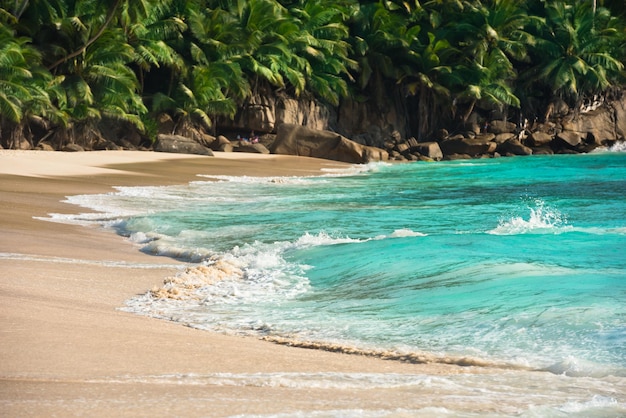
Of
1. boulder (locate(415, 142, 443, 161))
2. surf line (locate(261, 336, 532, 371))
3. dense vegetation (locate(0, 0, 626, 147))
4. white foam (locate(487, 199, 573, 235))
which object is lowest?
surf line (locate(261, 336, 532, 371))

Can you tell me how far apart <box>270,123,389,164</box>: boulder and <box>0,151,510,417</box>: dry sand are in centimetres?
2674

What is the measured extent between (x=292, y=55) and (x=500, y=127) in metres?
13.7

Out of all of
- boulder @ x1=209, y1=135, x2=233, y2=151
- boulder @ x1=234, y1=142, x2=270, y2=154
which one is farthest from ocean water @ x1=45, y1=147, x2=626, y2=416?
boulder @ x1=209, y1=135, x2=233, y2=151

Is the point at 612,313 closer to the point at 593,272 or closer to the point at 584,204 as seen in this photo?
the point at 593,272

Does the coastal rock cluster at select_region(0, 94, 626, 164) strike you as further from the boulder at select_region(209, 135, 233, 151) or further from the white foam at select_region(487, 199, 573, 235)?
the white foam at select_region(487, 199, 573, 235)

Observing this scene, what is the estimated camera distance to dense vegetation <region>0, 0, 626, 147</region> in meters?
30.6

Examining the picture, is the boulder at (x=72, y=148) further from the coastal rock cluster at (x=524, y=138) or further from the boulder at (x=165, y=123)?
the coastal rock cluster at (x=524, y=138)

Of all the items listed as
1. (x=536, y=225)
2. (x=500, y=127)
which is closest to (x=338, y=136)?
(x=500, y=127)

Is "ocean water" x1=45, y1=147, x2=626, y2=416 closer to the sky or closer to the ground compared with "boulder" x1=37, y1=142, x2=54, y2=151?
closer to the ground

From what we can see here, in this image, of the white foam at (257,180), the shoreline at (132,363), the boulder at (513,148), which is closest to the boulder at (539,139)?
the boulder at (513,148)

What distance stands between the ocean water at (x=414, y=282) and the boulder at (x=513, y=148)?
28652 millimetres

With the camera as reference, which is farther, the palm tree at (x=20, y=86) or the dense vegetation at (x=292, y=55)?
the dense vegetation at (x=292, y=55)

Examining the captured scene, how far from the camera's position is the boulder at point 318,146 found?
3569 centimetres

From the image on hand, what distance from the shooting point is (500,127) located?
4772cm
